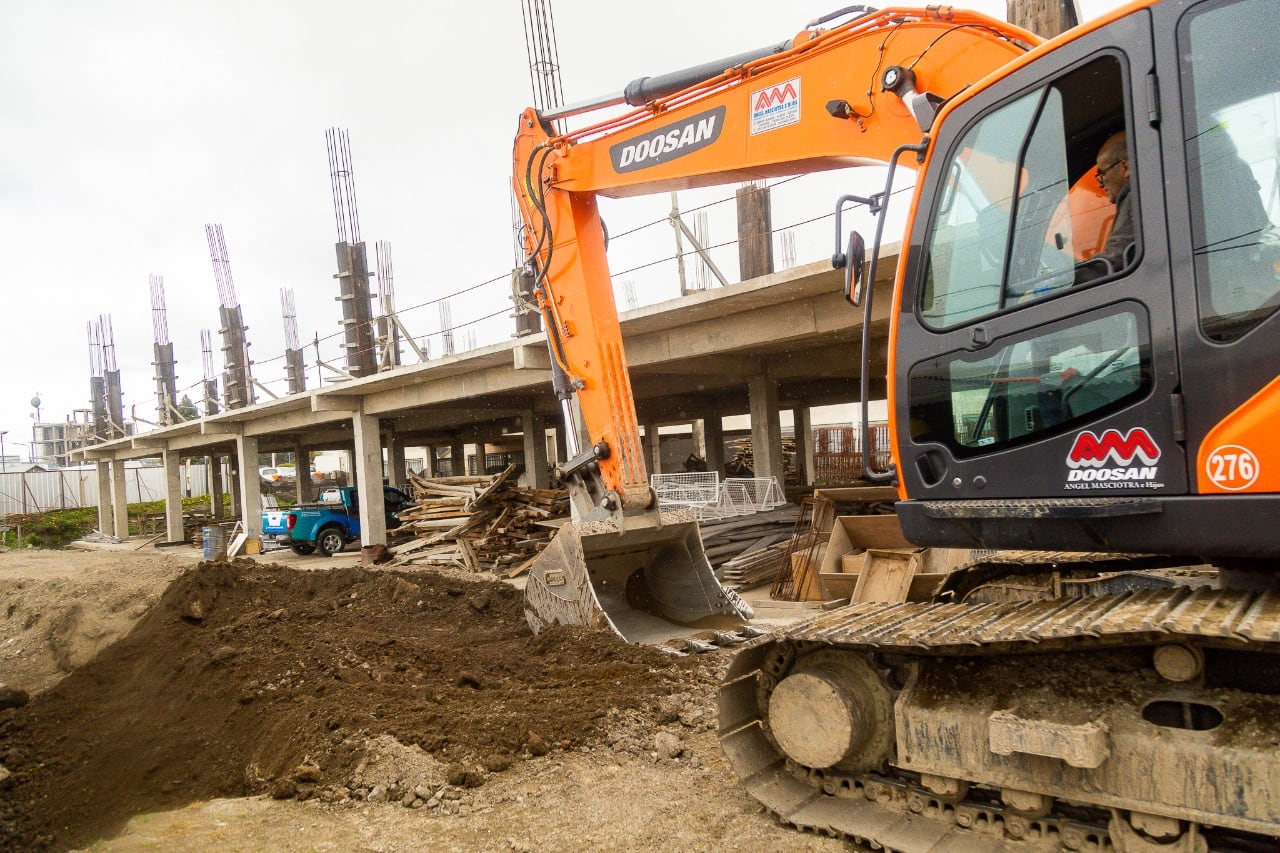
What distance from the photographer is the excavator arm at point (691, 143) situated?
4258 millimetres

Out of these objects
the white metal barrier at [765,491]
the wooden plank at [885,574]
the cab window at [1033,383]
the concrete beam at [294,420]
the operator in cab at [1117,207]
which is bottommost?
the wooden plank at [885,574]

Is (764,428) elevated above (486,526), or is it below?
above

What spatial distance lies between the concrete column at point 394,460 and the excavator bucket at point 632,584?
72.3ft

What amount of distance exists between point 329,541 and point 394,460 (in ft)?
28.9

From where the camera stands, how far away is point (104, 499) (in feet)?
126

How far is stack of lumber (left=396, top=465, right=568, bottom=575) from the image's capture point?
14.5m

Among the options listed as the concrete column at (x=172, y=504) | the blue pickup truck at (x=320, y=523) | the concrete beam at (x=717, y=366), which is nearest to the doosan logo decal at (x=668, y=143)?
the concrete beam at (x=717, y=366)

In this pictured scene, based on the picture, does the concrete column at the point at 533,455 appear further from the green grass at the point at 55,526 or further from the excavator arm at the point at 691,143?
the green grass at the point at 55,526

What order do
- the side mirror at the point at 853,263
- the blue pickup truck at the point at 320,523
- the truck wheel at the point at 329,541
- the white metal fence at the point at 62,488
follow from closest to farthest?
the side mirror at the point at 853,263 < the blue pickup truck at the point at 320,523 < the truck wheel at the point at 329,541 < the white metal fence at the point at 62,488

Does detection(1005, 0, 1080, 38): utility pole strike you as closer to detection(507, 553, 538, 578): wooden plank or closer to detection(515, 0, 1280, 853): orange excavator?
detection(515, 0, 1280, 853): orange excavator

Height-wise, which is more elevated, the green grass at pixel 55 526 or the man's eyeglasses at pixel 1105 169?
the man's eyeglasses at pixel 1105 169

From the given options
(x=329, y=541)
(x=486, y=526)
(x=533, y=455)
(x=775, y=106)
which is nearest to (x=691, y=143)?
(x=775, y=106)

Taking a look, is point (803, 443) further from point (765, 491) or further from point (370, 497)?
point (370, 497)

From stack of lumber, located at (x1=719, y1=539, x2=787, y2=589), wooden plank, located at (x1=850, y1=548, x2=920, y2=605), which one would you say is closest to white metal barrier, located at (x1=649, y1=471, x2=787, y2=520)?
stack of lumber, located at (x1=719, y1=539, x2=787, y2=589)
